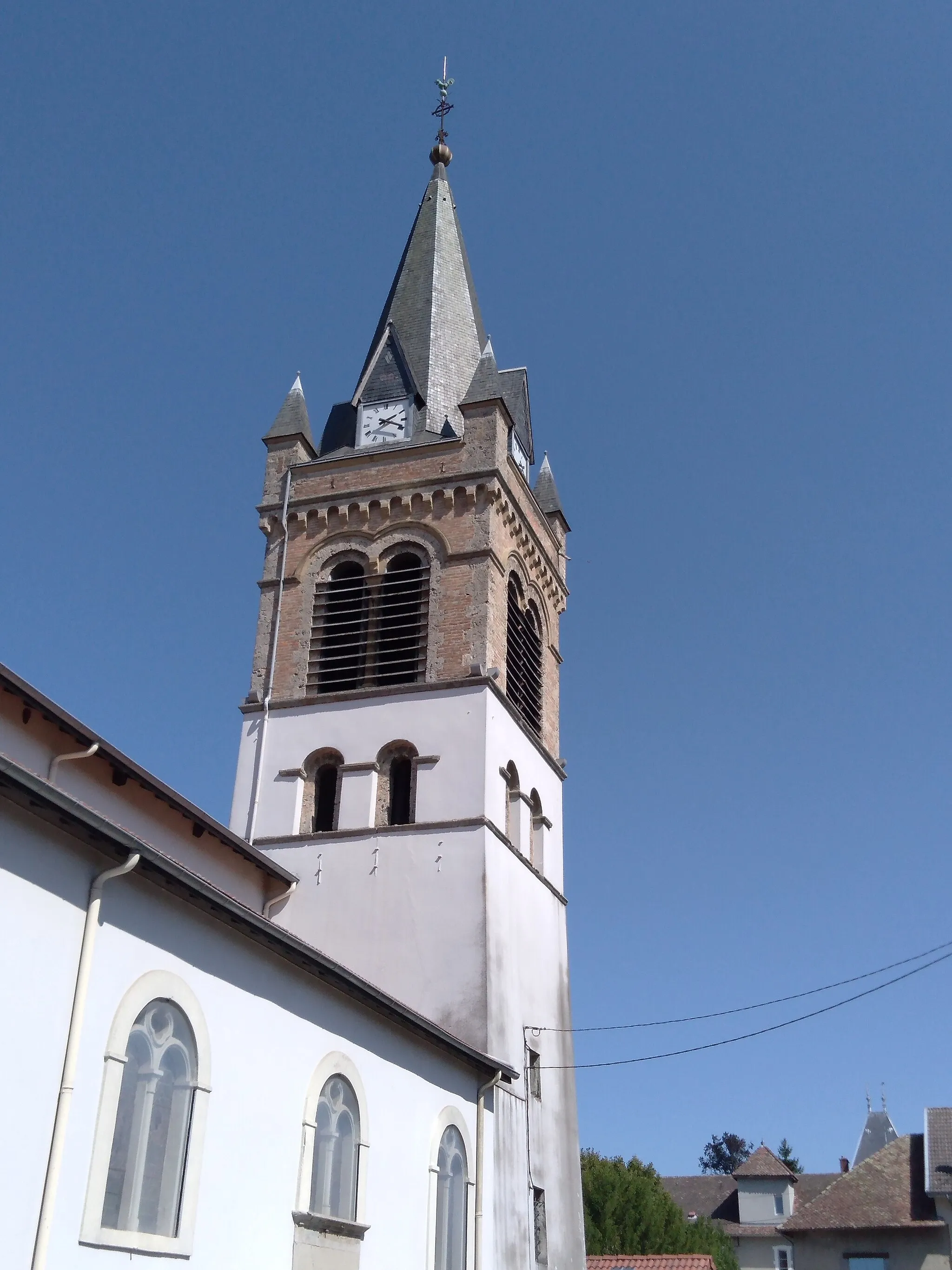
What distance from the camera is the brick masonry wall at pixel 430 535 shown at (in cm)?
2350

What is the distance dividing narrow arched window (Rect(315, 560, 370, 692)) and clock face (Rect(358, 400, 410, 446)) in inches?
129

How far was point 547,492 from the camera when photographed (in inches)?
1166

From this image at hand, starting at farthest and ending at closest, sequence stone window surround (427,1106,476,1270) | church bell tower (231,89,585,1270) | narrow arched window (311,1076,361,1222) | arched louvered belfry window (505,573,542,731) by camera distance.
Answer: arched louvered belfry window (505,573,542,731), church bell tower (231,89,585,1270), stone window surround (427,1106,476,1270), narrow arched window (311,1076,361,1222)

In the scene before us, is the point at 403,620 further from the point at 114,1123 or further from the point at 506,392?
the point at 114,1123

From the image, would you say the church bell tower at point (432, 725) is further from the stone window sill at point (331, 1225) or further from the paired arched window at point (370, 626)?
the stone window sill at point (331, 1225)

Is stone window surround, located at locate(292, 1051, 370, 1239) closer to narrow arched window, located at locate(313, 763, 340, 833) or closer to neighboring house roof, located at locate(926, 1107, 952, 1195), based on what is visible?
narrow arched window, located at locate(313, 763, 340, 833)

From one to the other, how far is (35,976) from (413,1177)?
24.3 ft

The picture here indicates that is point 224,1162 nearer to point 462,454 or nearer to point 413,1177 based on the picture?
point 413,1177

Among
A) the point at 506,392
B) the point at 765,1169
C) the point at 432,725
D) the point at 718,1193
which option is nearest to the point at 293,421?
the point at 506,392

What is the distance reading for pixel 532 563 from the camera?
26.9 metres

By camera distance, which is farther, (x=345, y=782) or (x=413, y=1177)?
(x=345, y=782)

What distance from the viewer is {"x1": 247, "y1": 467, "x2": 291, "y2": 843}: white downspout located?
73.4ft

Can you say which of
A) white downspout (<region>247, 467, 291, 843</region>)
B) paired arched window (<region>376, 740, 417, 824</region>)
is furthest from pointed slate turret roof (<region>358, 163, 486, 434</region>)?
paired arched window (<region>376, 740, 417, 824</region>)

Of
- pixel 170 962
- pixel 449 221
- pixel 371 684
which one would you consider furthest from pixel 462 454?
pixel 170 962
